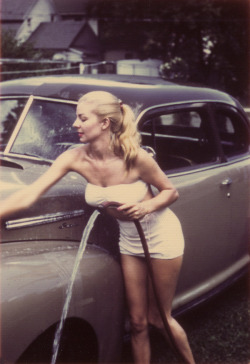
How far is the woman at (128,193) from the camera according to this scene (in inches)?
96.6

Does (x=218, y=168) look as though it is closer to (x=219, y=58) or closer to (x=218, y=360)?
(x=218, y=360)

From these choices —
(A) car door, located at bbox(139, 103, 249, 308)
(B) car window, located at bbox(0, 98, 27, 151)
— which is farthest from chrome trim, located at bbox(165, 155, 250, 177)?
(B) car window, located at bbox(0, 98, 27, 151)

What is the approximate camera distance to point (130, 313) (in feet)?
9.20

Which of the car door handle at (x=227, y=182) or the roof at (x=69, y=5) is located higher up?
the car door handle at (x=227, y=182)

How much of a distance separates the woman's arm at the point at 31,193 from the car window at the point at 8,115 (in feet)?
3.89

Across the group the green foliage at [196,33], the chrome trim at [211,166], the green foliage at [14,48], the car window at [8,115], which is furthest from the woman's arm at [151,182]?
the green foliage at [14,48]

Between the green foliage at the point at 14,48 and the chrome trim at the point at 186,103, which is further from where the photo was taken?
the green foliage at the point at 14,48

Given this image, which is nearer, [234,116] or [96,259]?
[96,259]

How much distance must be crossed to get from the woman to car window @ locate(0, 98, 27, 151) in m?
1.22

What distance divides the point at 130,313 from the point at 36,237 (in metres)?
0.70

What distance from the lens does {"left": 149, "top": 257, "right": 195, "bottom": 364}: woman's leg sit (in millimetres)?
2787

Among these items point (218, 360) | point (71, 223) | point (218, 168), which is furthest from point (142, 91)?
point (218, 360)

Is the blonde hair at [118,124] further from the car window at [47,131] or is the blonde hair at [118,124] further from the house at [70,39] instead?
the house at [70,39]

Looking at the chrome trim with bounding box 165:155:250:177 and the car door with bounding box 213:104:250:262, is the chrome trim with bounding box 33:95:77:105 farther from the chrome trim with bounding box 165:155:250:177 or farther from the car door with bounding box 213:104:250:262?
the car door with bounding box 213:104:250:262
